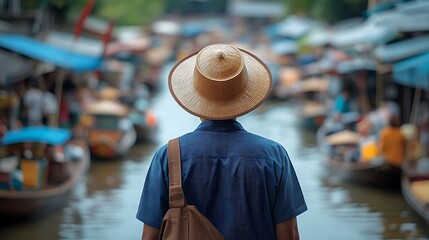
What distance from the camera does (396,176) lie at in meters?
12.0

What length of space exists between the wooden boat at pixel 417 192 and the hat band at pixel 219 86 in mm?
6249

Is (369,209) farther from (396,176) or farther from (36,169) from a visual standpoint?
(36,169)

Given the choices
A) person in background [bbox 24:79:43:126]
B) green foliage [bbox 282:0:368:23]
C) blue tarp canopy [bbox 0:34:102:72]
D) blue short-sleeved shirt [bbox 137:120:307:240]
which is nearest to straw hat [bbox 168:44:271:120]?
blue short-sleeved shirt [bbox 137:120:307:240]

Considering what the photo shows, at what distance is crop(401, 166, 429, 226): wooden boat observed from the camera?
29.3 ft

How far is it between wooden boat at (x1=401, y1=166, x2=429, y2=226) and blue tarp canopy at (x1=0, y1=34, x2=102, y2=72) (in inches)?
236

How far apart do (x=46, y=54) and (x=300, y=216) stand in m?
5.20

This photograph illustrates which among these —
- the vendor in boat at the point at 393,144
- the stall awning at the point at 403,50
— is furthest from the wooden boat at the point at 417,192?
the stall awning at the point at 403,50

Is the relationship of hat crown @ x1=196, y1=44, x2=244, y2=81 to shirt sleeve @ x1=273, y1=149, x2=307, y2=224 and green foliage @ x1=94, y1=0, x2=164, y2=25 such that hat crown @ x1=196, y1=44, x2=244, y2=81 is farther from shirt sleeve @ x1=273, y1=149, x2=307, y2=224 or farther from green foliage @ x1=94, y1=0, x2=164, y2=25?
green foliage @ x1=94, y1=0, x2=164, y2=25

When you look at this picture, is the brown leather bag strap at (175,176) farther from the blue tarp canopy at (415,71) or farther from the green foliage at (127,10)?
the green foliage at (127,10)

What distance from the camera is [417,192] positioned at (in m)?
9.68

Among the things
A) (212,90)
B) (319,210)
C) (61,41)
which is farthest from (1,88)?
(212,90)

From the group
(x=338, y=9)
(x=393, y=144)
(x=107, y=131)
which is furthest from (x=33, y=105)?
(x=338, y=9)

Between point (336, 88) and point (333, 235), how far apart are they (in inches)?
428

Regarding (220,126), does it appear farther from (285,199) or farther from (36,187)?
(36,187)
